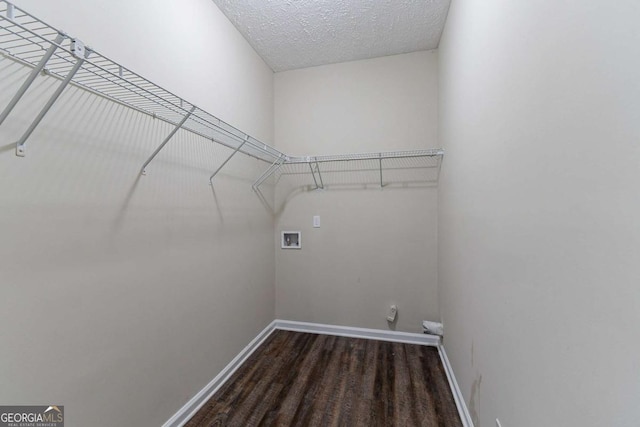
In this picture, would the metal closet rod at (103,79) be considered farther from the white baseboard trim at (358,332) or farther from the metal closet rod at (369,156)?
the white baseboard trim at (358,332)

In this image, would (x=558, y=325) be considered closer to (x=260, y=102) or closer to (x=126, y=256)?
(x=126, y=256)

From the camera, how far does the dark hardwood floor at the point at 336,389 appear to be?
5.25ft

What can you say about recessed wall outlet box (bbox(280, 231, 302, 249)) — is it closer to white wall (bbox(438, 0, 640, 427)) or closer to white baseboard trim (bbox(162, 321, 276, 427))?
white baseboard trim (bbox(162, 321, 276, 427))

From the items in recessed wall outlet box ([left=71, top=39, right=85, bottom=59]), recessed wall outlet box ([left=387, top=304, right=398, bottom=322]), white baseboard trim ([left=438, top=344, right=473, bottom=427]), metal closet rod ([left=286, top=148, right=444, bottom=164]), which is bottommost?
white baseboard trim ([left=438, top=344, right=473, bottom=427])

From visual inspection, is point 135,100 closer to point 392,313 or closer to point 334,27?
point 334,27

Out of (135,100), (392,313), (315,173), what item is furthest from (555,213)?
(315,173)

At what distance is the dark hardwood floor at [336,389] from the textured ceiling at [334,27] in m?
2.79

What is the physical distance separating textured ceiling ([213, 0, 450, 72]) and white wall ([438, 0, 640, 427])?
2.46 ft

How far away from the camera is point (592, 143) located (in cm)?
56

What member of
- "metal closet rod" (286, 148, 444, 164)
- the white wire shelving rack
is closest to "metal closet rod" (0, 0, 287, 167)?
the white wire shelving rack

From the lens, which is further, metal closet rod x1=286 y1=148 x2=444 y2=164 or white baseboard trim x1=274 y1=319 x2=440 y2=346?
A: white baseboard trim x1=274 y1=319 x2=440 y2=346

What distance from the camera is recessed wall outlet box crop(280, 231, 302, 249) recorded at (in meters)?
2.79

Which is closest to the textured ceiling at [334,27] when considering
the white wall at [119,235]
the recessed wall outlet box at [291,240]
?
the white wall at [119,235]

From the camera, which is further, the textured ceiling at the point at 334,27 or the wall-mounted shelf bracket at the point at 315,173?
the wall-mounted shelf bracket at the point at 315,173
